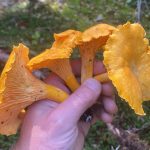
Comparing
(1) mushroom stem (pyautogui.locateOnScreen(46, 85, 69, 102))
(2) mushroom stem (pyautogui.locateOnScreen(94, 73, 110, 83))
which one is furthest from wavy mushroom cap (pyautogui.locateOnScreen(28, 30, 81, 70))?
(2) mushroom stem (pyautogui.locateOnScreen(94, 73, 110, 83))

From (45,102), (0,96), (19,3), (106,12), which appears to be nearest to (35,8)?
(19,3)

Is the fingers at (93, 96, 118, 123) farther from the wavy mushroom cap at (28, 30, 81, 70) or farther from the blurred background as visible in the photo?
the blurred background

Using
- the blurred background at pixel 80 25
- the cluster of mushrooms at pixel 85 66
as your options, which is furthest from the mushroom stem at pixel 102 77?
the blurred background at pixel 80 25

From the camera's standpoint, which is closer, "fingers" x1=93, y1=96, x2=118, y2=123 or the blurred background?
"fingers" x1=93, y1=96, x2=118, y2=123

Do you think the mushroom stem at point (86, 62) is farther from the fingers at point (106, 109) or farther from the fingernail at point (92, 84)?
the fingers at point (106, 109)

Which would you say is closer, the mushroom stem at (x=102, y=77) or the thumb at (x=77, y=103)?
the thumb at (x=77, y=103)

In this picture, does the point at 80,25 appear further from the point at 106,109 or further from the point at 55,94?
the point at 55,94
